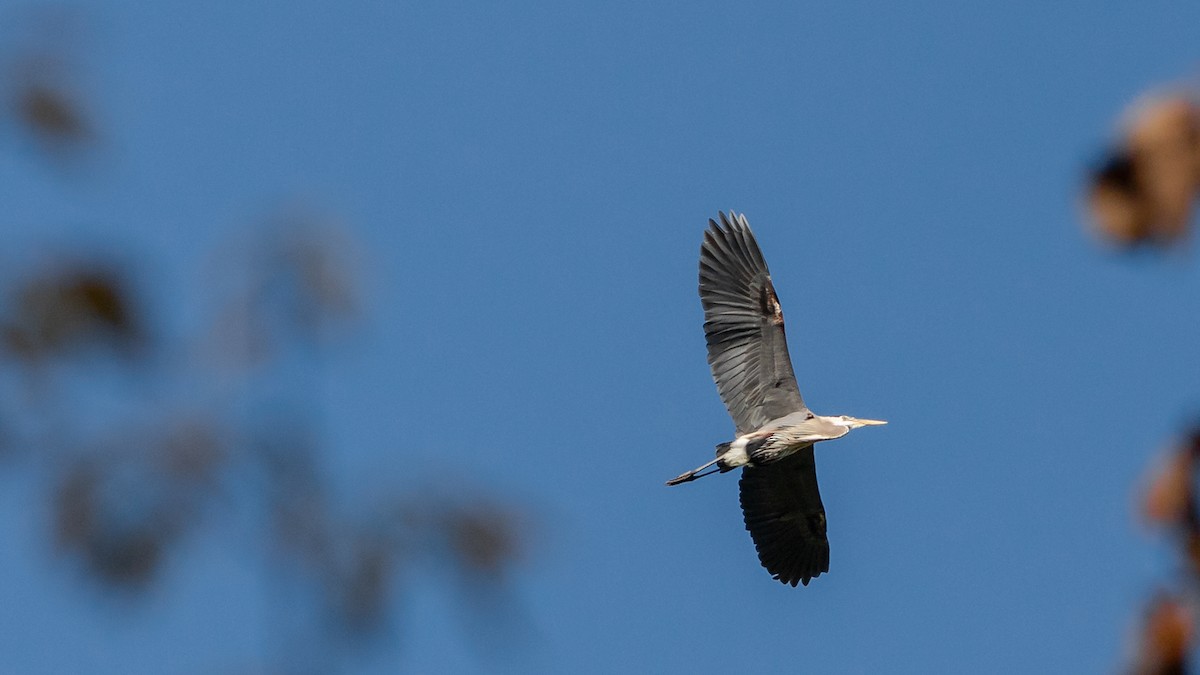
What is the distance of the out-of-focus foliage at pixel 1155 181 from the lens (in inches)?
141

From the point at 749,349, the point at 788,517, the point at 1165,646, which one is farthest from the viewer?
the point at 788,517

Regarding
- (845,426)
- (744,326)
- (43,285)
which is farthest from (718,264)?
(43,285)

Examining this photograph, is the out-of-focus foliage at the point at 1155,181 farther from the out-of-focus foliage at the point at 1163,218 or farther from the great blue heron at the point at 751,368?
the great blue heron at the point at 751,368

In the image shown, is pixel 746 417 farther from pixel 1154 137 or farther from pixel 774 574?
pixel 1154 137

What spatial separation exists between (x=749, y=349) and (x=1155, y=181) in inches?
427

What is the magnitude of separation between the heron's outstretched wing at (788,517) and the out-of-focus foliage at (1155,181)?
37.3 ft

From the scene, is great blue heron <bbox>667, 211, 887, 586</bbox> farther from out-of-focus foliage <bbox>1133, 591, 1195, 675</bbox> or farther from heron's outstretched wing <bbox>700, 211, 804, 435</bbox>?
out-of-focus foliage <bbox>1133, 591, 1195, 675</bbox>

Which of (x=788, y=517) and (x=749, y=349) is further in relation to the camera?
(x=788, y=517)

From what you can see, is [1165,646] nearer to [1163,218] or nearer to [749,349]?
[1163,218]

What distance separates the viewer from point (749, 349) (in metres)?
14.4

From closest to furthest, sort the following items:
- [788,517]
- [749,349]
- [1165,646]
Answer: [1165,646], [749,349], [788,517]

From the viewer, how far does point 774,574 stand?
53.4ft

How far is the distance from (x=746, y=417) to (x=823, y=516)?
6.95 feet

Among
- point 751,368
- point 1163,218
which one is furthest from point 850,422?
point 1163,218
